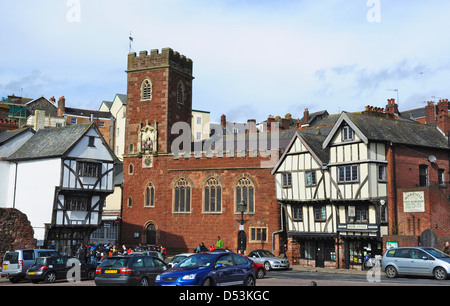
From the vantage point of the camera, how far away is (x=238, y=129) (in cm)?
8875

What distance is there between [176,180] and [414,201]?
82.9ft

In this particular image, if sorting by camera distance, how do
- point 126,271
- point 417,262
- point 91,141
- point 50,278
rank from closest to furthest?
point 126,271 < point 50,278 < point 417,262 < point 91,141

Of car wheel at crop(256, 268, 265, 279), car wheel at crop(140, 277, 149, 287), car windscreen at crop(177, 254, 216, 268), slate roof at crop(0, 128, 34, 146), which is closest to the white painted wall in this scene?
slate roof at crop(0, 128, 34, 146)

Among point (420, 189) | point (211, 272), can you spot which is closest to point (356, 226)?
point (420, 189)

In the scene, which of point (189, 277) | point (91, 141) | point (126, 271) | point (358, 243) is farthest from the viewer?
point (91, 141)

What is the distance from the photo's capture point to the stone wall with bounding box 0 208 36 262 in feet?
114

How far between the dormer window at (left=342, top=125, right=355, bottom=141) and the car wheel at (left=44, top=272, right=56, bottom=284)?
2142cm

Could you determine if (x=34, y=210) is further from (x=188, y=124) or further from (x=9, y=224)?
(x=188, y=124)

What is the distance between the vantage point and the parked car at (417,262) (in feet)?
80.1

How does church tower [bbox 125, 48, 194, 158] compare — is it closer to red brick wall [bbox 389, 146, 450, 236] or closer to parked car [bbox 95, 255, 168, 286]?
red brick wall [bbox 389, 146, 450, 236]

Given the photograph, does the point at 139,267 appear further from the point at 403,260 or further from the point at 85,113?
the point at 85,113

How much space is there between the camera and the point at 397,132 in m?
36.7

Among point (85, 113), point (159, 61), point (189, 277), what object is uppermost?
point (85, 113)

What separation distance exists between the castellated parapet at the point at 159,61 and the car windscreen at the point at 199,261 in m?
40.3
